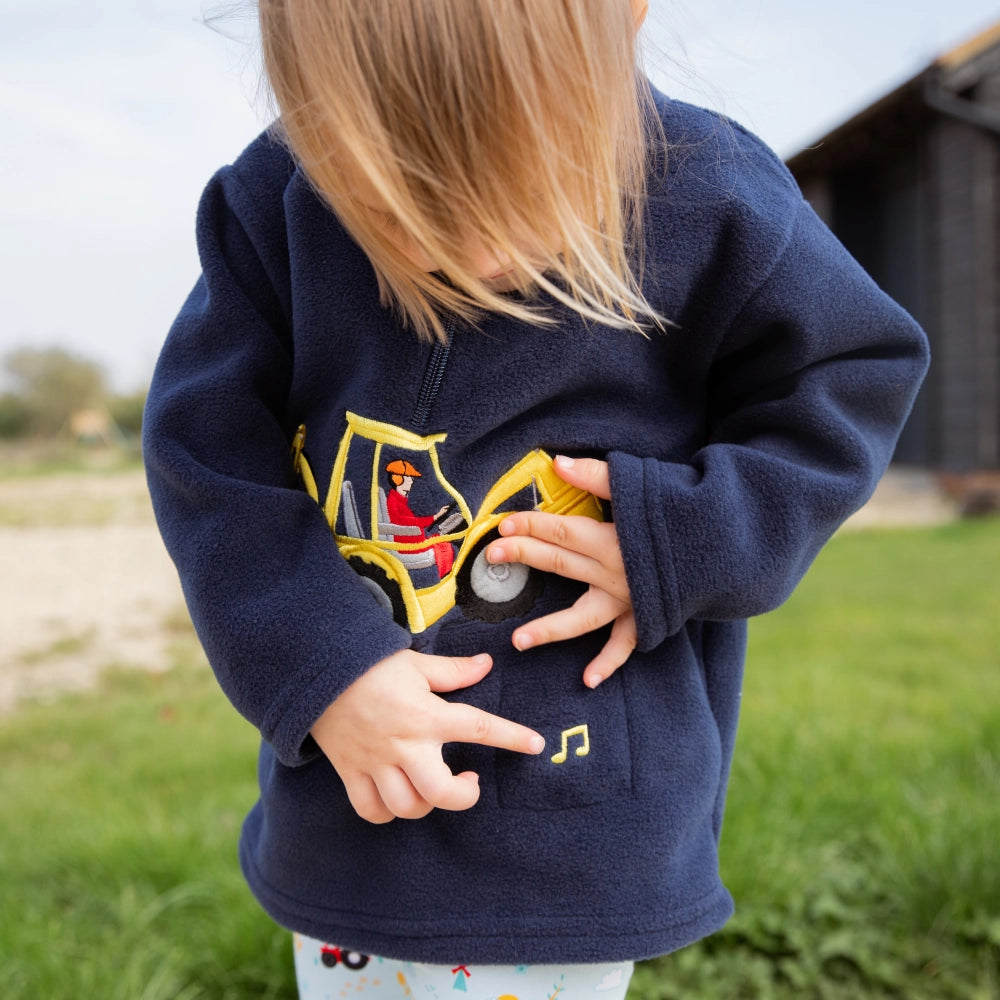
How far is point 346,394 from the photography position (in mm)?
1007

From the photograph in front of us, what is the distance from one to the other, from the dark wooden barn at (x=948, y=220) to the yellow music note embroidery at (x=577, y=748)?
9360mm

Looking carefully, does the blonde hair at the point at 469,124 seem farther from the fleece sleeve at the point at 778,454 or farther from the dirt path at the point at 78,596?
the dirt path at the point at 78,596

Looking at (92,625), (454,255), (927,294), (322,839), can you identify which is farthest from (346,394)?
(927,294)

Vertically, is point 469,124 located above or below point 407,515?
above

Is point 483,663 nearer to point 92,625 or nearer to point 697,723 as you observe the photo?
point 697,723

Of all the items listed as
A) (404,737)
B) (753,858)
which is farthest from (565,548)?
(753,858)

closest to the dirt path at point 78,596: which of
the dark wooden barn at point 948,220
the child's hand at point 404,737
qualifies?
the child's hand at point 404,737

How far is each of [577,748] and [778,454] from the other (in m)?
0.35

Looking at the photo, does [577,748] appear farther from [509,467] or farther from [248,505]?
[248,505]

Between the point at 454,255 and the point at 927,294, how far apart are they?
1025 centimetres

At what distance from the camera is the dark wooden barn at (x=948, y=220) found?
897cm

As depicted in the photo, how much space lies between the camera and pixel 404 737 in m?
0.89

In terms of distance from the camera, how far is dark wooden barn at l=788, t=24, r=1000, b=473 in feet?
29.4

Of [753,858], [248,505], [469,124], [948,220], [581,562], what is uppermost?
[469,124]
